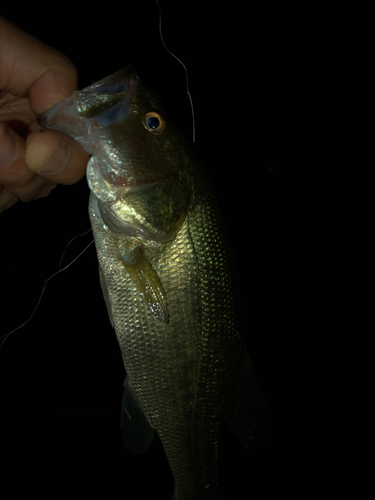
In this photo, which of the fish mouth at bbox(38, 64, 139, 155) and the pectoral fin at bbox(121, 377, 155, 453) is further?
the pectoral fin at bbox(121, 377, 155, 453)

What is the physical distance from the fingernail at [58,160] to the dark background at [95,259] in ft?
4.82

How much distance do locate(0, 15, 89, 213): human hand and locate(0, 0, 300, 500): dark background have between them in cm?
140

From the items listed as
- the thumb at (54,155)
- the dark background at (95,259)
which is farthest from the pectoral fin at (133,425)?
the dark background at (95,259)

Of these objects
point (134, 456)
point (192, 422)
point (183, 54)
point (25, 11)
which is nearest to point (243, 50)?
point (183, 54)

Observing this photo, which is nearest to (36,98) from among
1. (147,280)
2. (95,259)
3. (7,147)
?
(7,147)

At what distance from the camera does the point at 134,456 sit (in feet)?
7.80

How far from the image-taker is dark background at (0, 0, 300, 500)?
2.31 m

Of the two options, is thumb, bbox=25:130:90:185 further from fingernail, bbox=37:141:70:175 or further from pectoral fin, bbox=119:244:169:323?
pectoral fin, bbox=119:244:169:323

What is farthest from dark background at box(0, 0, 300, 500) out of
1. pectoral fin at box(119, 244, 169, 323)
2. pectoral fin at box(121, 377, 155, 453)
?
pectoral fin at box(119, 244, 169, 323)

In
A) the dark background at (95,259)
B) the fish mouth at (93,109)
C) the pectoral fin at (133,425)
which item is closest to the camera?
the fish mouth at (93,109)

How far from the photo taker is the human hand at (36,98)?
0.93 m

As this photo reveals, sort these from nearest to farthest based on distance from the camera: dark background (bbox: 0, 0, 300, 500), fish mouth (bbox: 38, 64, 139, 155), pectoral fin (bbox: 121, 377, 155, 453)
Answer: fish mouth (bbox: 38, 64, 139, 155) < pectoral fin (bbox: 121, 377, 155, 453) < dark background (bbox: 0, 0, 300, 500)

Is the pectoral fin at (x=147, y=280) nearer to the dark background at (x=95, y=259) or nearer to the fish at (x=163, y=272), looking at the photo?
the fish at (x=163, y=272)

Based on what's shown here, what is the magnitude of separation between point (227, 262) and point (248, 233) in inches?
73.9
